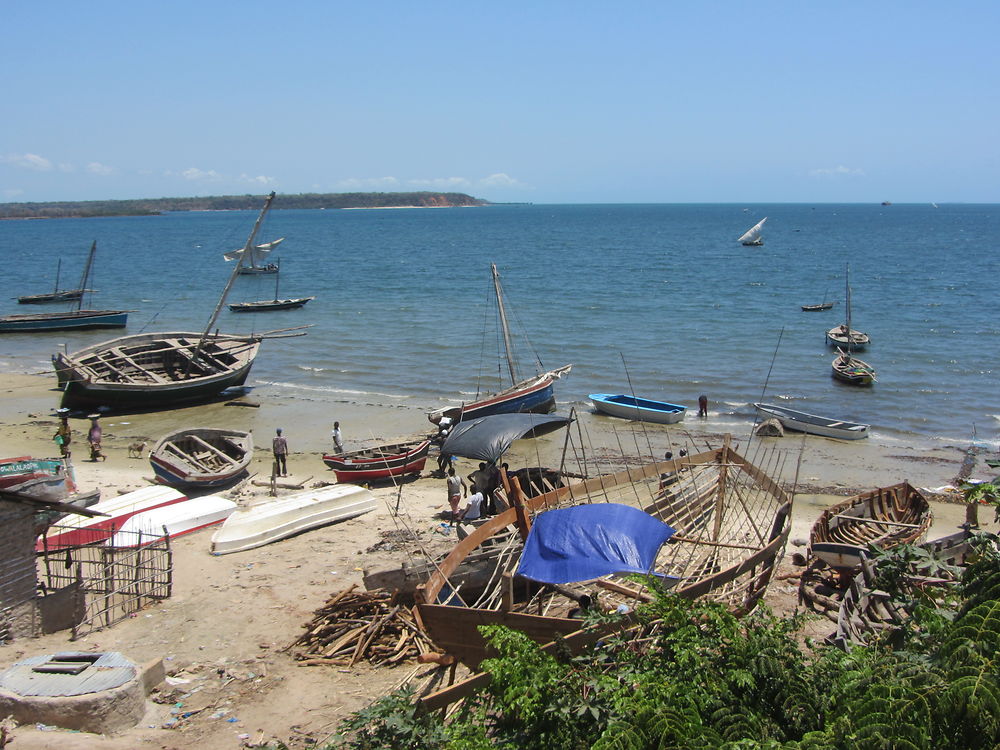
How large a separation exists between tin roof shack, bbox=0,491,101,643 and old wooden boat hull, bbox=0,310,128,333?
39.2 metres

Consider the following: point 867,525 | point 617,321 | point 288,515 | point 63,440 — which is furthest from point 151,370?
point 617,321

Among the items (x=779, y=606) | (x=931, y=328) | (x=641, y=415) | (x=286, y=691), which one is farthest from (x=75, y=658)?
(x=931, y=328)

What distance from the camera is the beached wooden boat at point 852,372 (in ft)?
104

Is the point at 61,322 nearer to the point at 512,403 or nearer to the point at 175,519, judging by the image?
the point at 512,403

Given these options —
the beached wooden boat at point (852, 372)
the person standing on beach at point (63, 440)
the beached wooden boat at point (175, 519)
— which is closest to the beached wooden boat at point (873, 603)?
the beached wooden boat at point (175, 519)

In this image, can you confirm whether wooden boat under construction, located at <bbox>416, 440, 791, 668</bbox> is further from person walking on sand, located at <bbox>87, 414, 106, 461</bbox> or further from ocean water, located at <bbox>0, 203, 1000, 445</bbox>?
person walking on sand, located at <bbox>87, 414, 106, 461</bbox>

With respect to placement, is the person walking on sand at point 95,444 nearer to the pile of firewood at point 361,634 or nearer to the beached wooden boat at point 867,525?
the pile of firewood at point 361,634

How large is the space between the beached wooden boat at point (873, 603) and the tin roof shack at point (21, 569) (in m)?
10.1

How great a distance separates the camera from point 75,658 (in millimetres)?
9750

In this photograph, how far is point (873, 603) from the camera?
11070 mm

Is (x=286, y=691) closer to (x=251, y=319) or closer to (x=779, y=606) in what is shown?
(x=779, y=606)

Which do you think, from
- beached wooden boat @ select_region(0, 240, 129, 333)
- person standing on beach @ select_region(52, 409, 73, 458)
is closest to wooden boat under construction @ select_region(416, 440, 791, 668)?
person standing on beach @ select_region(52, 409, 73, 458)

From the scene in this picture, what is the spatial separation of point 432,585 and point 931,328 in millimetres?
43519

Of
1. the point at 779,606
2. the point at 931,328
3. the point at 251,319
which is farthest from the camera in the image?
the point at 251,319
